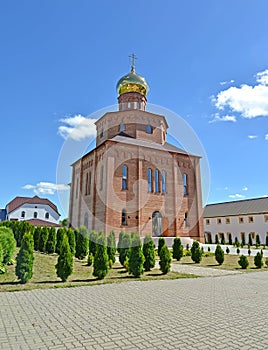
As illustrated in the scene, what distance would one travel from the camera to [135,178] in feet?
75.6

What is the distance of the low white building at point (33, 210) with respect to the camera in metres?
42.8

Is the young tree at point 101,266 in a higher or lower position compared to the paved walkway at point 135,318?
higher

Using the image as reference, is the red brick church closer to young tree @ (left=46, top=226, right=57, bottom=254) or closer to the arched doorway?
the arched doorway

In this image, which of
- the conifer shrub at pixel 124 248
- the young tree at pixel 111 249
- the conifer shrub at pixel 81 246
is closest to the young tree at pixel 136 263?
the conifer shrub at pixel 124 248

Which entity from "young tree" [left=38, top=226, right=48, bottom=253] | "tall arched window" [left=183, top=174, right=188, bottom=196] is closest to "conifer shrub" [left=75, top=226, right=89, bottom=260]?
"young tree" [left=38, top=226, right=48, bottom=253]

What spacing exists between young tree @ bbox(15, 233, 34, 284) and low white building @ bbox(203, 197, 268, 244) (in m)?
28.4

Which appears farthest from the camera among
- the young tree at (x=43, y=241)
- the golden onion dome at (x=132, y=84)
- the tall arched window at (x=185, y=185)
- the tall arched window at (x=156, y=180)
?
the golden onion dome at (x=132, y=84)

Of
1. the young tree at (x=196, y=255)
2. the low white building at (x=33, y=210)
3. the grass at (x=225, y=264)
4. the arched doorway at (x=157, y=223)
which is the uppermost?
the low white building at (x=33, y=210)

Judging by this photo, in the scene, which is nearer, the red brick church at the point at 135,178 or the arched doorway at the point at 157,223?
the red brick church at the point at 135,178

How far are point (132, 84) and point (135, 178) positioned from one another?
10.8m

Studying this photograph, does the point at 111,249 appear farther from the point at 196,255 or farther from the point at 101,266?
the point at 196,255

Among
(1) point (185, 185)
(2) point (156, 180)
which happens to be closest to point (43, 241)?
(2) point (156, 180)

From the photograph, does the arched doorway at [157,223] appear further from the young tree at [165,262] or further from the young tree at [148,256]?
the young tree at [165,262]

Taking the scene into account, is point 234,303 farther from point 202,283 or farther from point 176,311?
point 202,283
